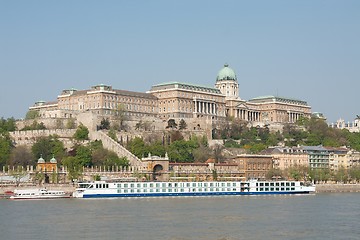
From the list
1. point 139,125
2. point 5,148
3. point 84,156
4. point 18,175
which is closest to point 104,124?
point 139,125

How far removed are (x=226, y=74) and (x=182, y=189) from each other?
196ft

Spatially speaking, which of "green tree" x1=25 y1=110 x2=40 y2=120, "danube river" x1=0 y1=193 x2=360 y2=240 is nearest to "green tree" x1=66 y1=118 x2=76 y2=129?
"green tree" x1=25 y1=110 x2=40 y2=120

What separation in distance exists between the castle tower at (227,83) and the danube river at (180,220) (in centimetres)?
6646

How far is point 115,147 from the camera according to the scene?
89.2m

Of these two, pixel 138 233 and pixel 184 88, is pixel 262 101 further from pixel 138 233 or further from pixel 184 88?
pixel 138 233

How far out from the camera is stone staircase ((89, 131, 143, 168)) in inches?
3376

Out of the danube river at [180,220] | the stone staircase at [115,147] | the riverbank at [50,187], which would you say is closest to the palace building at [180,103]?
the stone staircase at [115,147]

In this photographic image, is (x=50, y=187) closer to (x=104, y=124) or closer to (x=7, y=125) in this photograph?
(x=104, y=124)

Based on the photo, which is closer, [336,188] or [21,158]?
[21,158]

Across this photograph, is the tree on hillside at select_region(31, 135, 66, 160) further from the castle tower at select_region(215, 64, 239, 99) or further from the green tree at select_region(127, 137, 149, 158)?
the castle tower at select_region(215, 64, 239, 99)

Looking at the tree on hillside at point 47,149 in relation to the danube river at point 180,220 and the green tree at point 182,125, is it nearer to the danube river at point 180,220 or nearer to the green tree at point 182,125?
the green tree at point 182,125

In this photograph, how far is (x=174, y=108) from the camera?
4456 inches

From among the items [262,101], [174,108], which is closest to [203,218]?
[174,108]

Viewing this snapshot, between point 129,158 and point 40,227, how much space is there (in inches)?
1673
